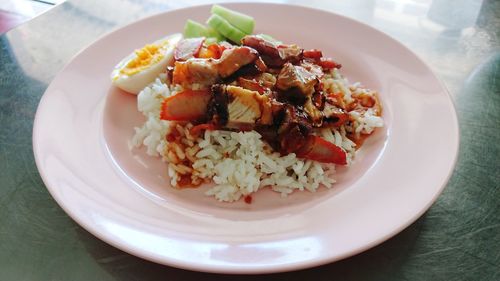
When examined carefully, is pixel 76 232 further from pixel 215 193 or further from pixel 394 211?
pixel 394 211

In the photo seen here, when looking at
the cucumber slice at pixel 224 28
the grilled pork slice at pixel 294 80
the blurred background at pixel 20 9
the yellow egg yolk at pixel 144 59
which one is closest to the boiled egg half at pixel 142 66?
the yellow egg yolk at pixel 144 59

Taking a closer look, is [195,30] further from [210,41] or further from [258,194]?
[258,194]

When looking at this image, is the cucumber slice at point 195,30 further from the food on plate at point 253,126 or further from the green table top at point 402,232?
the green table top at point 402,232

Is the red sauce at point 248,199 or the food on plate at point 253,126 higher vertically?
the food on plate at point 253,126

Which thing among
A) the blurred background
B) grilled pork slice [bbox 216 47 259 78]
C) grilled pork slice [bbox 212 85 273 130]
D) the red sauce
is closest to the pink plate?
the red sauce

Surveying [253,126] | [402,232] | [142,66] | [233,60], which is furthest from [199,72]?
[402,232]

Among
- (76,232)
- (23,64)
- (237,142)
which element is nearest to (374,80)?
(237,142)
